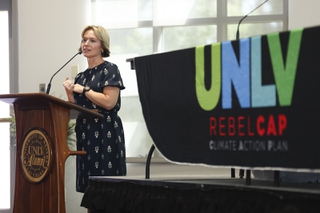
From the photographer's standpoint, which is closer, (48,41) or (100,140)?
(100,140)

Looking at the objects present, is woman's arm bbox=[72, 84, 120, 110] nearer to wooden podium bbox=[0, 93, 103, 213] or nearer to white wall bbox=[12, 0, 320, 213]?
wooden podium bbox=[0, 93, 103, 213]

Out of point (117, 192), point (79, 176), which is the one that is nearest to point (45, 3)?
point (79, 176)

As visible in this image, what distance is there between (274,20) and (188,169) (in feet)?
4.87

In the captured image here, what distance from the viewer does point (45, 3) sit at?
574cm

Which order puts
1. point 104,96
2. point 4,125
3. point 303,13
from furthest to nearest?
1. point 4,125
2. point 303,13
3. point 104,96

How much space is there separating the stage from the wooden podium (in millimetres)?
257

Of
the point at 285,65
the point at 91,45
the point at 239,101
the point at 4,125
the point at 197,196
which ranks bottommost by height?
the point at 197,196

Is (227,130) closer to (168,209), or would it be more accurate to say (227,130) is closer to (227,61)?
(227,61)

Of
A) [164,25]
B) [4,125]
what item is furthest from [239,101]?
[4,125]

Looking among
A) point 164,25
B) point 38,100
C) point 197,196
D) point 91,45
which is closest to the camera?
point 197,196

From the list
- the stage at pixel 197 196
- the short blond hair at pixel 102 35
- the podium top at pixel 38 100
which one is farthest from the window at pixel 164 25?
the stage at pixel 197 196

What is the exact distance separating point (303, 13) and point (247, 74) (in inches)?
133

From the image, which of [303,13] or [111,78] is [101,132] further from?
[303,13]

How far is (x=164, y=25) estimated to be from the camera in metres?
5.44
